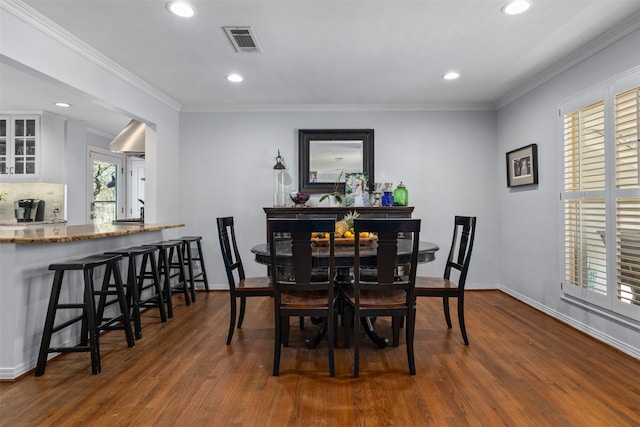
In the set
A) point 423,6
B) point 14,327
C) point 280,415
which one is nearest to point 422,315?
point 280,415

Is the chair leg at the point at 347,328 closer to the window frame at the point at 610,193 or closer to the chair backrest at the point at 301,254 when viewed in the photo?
the chair backrest at the point at 301,254

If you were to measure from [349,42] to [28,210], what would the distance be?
5015 millimetres

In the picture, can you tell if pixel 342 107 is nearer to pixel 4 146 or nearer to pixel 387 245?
pixel 387 245

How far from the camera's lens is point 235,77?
12.4ft

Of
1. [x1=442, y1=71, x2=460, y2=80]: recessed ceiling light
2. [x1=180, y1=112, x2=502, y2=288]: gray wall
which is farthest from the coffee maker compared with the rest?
[x1=442, y1=71, x2=460, y2=80]: recessed ceiling light

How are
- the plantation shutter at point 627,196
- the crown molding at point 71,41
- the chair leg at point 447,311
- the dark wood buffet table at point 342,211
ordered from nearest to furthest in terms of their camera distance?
the crown molding at point 71,41 → the plantation shutter at point 627,196 → the chair leg at point 447,311 → the dark wood buffet table at point 342,211

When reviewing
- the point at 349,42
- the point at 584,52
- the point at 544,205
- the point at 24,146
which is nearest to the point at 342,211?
the point at 349,42

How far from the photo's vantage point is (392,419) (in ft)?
6.10

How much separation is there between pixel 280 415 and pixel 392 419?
575mm

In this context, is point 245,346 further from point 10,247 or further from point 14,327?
point 10,247

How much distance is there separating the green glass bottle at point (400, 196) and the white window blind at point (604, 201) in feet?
5.60

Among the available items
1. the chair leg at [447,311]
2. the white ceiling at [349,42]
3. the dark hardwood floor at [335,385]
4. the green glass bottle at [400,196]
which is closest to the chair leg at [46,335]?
the dark hardwood floor at [335,385]

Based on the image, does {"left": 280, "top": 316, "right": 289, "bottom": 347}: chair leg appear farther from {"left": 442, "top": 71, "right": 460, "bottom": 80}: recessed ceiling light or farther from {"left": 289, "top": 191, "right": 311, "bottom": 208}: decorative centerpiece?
{"left": 442, "top": 71, "right": 460, "bottom": 80}: recessed ceiling light

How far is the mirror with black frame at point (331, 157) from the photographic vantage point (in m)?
4.86
